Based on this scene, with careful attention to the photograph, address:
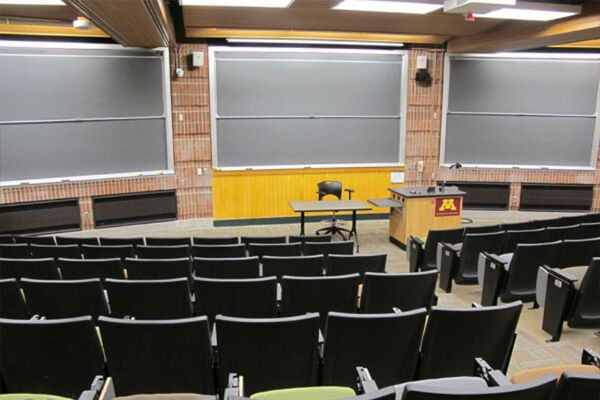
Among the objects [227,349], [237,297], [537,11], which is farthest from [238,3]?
[227,349]

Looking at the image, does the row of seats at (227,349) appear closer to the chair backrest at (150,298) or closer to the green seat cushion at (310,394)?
the green seat cushion at (310,394)

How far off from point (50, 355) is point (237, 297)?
122 centimetres

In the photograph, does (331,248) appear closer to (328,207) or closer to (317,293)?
(317,293)

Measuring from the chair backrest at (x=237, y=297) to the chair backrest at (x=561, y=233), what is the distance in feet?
12.2

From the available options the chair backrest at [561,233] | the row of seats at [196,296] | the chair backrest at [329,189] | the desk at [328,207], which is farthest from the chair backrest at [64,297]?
the chair backrest at [329,189]

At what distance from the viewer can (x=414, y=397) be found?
157cm

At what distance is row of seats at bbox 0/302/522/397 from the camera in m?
2.27

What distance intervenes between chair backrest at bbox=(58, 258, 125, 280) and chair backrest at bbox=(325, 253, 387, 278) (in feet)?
6.10

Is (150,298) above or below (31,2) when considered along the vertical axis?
below

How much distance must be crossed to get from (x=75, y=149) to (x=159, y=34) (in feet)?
9.31

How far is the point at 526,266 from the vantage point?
173 inches

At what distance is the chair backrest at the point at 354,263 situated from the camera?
414 cm

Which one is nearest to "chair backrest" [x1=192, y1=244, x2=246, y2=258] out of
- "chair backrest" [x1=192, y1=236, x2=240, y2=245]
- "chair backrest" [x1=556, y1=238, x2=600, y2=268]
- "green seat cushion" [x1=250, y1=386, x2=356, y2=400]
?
"chair backrest" [x1=192, y1=236, x2=240, y2=245]

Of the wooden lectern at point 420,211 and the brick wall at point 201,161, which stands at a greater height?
the brick wall at point 201,161
